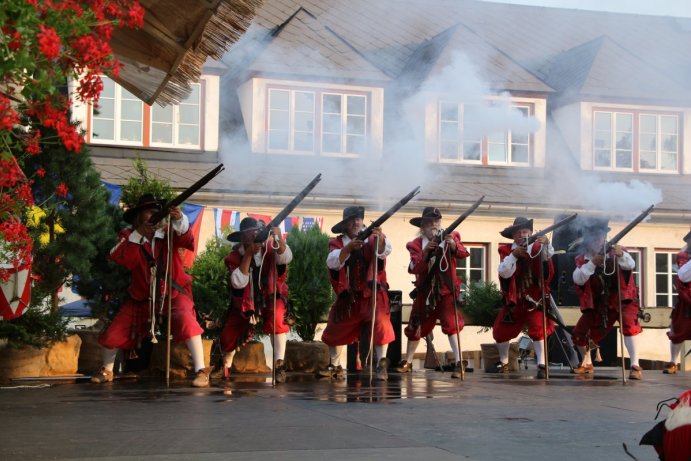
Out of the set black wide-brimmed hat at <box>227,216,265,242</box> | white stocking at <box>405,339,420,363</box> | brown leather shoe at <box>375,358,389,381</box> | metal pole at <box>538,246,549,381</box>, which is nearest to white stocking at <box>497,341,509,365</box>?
metal pole at <box>538,246,549,381</box>

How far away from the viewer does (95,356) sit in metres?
12.9

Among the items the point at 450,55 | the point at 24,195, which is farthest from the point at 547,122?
the point at 24,195

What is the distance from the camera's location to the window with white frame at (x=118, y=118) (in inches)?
838

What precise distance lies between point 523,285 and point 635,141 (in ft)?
38.9

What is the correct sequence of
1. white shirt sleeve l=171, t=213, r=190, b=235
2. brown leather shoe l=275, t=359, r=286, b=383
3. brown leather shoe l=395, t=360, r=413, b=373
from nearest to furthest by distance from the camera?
white shirt sleeve l=171, t=213, r=190, b=235 < brown leather shoe l=275, t=359, r=286, b=383 < brown leather shoe l=395, t=360, r=413, b=373

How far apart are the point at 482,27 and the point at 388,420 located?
19963 millimetres

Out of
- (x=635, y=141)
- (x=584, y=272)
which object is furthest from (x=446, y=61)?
(x=584, y=272)

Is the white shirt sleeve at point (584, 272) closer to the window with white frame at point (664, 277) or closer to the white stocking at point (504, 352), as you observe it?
the white stocking at point (504, 352)

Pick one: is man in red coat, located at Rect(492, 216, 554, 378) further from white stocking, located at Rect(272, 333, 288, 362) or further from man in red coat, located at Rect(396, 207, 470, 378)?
white stocking, located at Rect(272, 333, 288, 362)

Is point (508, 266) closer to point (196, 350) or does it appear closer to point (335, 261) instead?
point (335, 261)

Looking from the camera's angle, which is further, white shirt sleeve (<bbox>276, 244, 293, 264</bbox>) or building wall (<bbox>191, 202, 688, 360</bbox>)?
building wall (<bbox>191, 202, 688, 360</bbox>)

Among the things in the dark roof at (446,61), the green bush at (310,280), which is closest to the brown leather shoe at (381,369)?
the green bush at (310,280)

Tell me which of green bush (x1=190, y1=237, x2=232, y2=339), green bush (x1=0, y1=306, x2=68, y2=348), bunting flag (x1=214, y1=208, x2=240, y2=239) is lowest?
green bush (x1=0, y1=306, x2=68, y2=348)

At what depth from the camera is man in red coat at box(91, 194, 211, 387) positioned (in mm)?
11086
